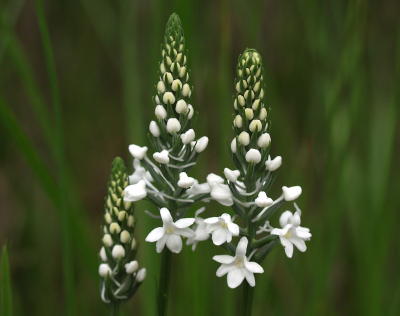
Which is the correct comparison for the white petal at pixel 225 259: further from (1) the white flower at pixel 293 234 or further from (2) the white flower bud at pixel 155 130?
(2) the white flower bud at pixel 155 130

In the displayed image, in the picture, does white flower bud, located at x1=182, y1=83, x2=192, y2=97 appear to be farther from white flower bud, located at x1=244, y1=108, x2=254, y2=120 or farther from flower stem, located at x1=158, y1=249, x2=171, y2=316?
flower stem, located at x1=158, y1=249, x2=171, y2=316

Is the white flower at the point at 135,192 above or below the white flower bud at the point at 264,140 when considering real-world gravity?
below

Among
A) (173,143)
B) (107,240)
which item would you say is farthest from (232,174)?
(107,240)

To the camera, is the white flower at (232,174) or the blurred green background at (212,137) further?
the blurred green background at (212,137)

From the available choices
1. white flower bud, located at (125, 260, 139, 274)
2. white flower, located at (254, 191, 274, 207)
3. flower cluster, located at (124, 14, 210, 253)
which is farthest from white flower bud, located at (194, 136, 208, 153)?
white flower bud, located at (125, 260, 139, 274)

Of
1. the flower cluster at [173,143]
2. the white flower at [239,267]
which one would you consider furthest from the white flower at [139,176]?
the white flower at [239,267]
